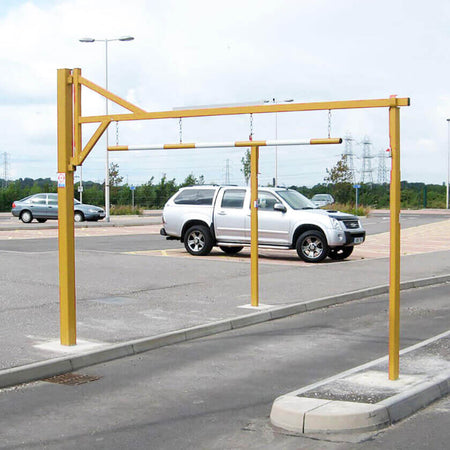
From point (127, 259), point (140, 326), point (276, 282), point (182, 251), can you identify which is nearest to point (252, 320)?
point (140, 326)

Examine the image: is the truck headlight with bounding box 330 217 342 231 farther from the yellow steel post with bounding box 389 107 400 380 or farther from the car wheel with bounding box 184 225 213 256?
the yellow steel post with bounding box 389 107 400 380

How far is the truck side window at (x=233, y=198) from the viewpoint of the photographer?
20.2m

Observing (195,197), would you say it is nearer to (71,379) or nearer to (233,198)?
(233,198)

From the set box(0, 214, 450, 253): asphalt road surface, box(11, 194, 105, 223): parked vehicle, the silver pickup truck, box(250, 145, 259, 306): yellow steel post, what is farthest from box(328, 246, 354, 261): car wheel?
box(11, 194, 105, 223): parked vehicle

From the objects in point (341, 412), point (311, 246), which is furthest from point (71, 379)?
point (311, 246)

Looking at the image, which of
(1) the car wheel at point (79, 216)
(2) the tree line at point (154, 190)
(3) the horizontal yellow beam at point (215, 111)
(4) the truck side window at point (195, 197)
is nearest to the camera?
(3) the horizontal yellow beam at point (215, 111)

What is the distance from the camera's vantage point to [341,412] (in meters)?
5.93

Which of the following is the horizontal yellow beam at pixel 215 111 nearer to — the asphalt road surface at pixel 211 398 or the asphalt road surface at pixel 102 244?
the asphalt road surface at pixel 211 398

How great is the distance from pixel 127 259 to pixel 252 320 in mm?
8311

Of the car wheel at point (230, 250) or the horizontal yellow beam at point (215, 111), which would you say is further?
the car wheel at point (230, 250)

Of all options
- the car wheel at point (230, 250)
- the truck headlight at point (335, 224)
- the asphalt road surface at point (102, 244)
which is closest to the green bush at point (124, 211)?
the asphalt road surface at point (102, 244)

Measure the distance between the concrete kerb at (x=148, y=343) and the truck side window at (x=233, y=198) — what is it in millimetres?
6828

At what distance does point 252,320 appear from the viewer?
1095 centimetres

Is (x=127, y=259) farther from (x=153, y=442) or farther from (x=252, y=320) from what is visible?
(x=153, y=442)
